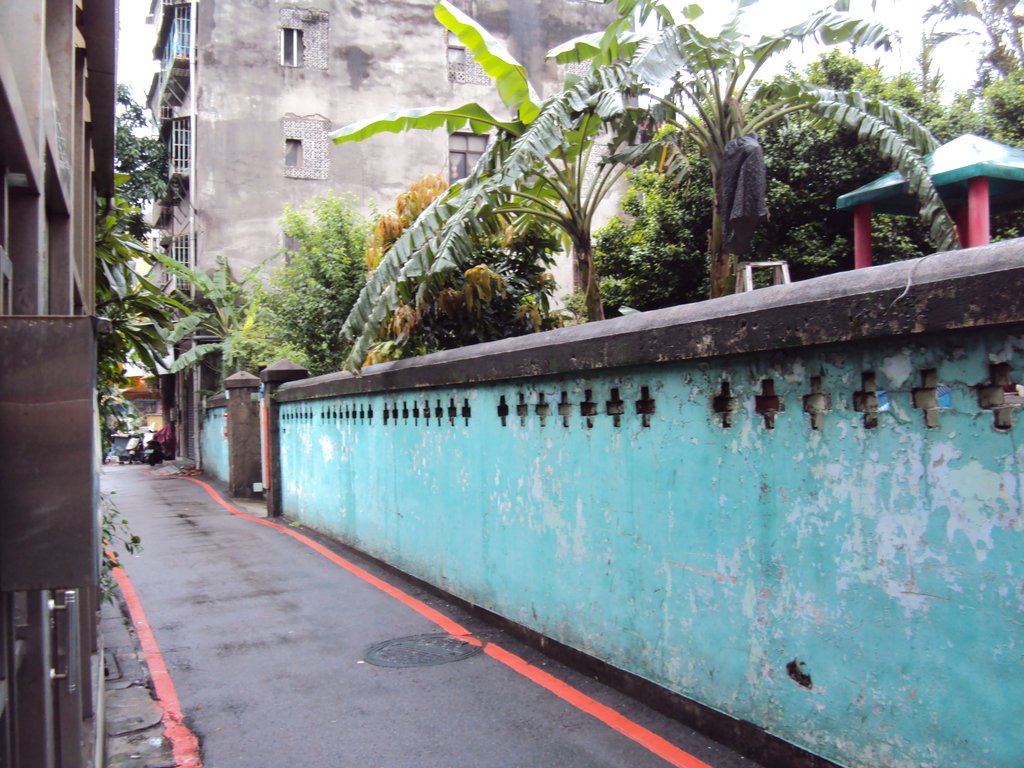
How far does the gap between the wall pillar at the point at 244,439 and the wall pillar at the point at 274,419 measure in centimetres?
353

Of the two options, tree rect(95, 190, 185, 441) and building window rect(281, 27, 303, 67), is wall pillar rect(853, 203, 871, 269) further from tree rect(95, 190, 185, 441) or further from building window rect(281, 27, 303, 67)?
building window rect(281, 27, 303, 67)

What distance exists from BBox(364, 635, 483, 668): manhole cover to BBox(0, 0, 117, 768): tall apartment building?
8.35ft

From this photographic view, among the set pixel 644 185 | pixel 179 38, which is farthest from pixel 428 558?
pixel 179 38

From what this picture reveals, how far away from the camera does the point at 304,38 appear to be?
85.1 feet

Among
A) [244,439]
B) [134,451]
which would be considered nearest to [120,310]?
[244,439]

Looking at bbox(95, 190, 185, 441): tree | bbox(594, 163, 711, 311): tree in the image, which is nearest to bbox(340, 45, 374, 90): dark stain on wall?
bbox(594, 163, 711, 311): tree

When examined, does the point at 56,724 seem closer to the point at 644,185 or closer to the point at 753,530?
the point at 753,530

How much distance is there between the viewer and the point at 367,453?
959 centimetres

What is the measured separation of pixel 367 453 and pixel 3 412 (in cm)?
757

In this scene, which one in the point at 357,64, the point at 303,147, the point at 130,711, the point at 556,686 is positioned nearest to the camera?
the point at 130,711

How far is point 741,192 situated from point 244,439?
42.2 ft

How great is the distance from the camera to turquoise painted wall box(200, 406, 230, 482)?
21.9 meters

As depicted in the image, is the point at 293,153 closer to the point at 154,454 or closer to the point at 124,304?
the point at 154,454

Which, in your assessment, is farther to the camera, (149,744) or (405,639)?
(405,639)
